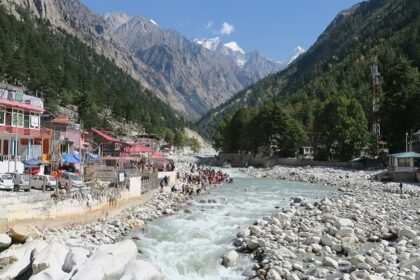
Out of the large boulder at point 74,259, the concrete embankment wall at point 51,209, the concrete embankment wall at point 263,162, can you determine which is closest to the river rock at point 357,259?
the large boulder at point 74,259

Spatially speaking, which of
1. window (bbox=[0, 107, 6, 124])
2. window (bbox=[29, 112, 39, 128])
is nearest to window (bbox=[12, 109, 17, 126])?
window (bbox=[0, 107, 6, 124])

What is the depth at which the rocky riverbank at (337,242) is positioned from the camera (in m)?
19.4

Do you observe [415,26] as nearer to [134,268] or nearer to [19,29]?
[19,29]

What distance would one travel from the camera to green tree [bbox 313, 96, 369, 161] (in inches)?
3339

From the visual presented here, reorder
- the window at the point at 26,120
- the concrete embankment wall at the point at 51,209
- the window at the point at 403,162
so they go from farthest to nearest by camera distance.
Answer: the window at the point at 403,162, the window at the point at 26,120, the concrete embankment wall at the point at 51,209

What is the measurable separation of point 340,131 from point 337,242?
63.4 m

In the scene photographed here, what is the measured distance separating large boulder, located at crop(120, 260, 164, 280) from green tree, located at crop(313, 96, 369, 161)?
73786mm

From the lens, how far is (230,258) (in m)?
21.9

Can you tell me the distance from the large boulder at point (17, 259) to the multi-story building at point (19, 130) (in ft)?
55.8

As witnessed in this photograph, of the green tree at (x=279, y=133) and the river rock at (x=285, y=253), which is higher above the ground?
the green tree at (x=279, y=133)

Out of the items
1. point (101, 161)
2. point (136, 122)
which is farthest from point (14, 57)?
point (101, 161)

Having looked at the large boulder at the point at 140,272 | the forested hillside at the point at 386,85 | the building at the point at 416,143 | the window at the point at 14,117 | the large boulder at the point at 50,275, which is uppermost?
the forested hillside at the point at 386,85

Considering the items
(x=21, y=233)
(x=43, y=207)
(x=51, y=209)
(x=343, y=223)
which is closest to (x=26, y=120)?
(x=51, y=209)

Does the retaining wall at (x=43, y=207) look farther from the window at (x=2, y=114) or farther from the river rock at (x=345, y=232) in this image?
the river rock at (x=345, y=232)
